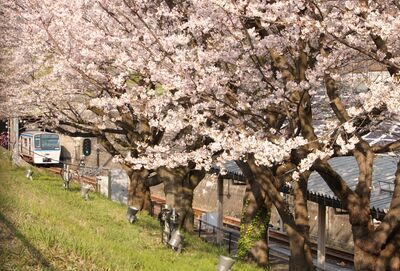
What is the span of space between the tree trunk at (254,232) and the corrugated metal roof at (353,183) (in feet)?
7.28

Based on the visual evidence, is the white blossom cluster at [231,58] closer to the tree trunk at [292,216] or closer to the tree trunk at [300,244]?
the tree trunk at [292,216]

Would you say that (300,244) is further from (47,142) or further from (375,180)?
(47,142)

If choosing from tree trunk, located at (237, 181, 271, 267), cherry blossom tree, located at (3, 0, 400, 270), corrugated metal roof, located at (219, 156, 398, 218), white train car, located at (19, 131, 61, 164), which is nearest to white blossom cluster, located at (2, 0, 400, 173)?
cherry blossom tree, located at (3, 0, 400, 270)

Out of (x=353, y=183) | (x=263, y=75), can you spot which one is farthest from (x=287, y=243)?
(x=263, y=75)

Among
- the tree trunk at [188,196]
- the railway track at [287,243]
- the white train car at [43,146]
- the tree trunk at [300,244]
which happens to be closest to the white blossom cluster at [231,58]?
the tree trunk at [300,244]

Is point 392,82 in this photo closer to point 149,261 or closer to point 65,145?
point 149,261

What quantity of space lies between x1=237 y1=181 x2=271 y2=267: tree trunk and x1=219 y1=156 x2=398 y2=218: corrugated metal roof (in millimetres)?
2218

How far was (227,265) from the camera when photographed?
318 inches

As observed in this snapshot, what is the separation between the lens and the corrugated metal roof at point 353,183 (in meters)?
14.6

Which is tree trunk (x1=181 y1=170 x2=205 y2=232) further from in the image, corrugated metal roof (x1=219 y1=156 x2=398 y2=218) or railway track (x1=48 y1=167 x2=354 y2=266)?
railway track (x1=48 y1=167 x2=354 y2=266)

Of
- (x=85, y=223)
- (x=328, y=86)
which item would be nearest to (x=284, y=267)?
(x=85, y=223)

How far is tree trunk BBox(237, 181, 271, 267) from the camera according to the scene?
1473cm

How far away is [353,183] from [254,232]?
3897mm

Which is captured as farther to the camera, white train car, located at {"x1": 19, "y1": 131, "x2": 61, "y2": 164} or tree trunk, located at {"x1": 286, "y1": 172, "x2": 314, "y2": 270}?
white train car, located at {"x1": 19, "y1": 131, "x2": 61, "y2": 164}
